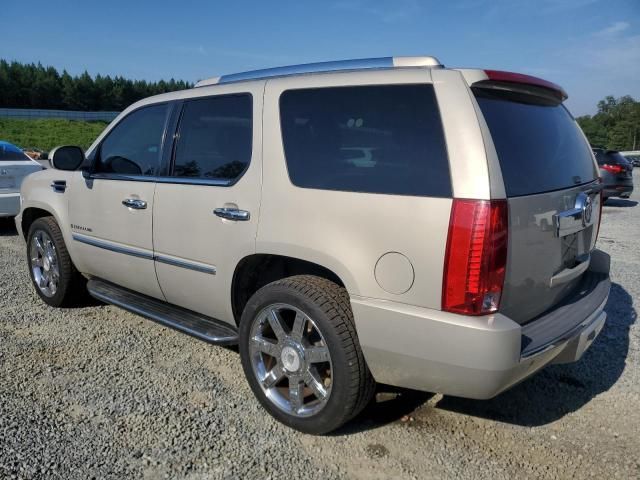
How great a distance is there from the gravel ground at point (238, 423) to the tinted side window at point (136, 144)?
51.6 inches

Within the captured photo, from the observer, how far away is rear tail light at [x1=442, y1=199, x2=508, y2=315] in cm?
221

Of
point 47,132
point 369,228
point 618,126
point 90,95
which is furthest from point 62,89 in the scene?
point 369,228

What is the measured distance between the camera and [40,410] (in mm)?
3018

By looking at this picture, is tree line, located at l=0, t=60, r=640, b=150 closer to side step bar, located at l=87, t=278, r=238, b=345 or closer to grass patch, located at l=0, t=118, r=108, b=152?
grass patch, located at l=0, t=118, r=108, b=152

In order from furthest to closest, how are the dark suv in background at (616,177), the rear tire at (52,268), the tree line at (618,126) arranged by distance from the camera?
the tree line at (618,126) → the dark suv in background at (616,177) → the rear tire at (52,268)

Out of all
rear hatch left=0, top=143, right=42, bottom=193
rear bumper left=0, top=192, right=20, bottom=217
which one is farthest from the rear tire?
rear hatch left=0, top=143, right=42, bottom=193

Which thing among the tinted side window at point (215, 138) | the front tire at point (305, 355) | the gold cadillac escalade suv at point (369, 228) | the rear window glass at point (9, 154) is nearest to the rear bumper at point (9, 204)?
the rear window glass at point (9, 154)

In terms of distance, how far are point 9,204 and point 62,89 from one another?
3503 inches

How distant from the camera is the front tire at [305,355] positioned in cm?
260

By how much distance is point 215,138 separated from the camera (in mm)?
3324

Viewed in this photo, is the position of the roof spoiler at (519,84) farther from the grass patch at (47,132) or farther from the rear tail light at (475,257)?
the grass patch at (47,132)

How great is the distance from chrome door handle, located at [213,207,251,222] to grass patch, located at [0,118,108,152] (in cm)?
4118

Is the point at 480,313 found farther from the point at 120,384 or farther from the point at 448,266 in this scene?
the point at 120,384

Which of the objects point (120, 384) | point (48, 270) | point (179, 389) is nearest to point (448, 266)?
point (179, 389)
